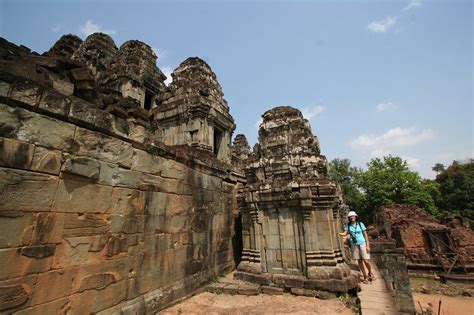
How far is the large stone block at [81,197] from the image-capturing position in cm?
308

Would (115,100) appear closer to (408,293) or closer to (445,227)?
(408,293)

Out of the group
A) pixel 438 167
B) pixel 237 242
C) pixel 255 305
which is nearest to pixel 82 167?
pixel 255 305

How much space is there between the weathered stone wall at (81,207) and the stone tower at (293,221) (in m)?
2.01

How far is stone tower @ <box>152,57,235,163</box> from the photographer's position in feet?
27.0

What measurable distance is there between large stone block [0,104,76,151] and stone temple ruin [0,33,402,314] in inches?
0.4

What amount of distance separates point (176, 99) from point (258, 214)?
5018 millimetres

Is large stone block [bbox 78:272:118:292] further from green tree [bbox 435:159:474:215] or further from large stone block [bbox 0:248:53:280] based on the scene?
green tree [bbox 435:159:474:215]

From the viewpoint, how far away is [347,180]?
39125mm

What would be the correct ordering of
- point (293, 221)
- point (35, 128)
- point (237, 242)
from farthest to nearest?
1. point (237, 242)
2. point (293, 221)
3. point (35, 128)

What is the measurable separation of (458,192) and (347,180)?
13196 mm

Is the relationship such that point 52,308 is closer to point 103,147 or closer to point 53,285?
point 53,285

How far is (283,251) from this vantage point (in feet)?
20.3

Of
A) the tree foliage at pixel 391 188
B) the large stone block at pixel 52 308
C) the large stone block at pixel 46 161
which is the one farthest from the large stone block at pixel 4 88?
the tree foliage at pixel 391 188

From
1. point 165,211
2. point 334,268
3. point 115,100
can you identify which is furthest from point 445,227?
point 115,100
